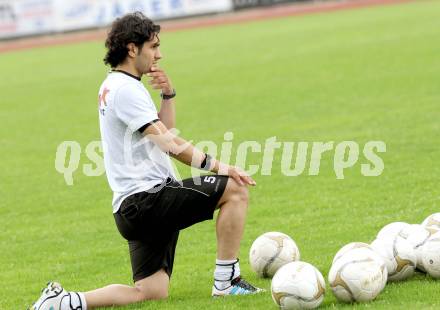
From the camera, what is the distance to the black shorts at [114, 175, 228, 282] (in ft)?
22.3

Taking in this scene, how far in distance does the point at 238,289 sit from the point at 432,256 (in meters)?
1.49

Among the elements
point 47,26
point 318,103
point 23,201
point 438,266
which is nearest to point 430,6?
point 47,26

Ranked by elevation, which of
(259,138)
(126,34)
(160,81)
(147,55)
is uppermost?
(126,34)

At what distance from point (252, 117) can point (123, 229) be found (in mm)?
10346

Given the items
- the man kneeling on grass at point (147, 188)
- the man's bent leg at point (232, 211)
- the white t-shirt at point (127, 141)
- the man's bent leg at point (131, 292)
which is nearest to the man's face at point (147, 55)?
the man kneeling on grass at point (147, 188)

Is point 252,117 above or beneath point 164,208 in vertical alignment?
beneath

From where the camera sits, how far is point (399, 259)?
698 centimetres

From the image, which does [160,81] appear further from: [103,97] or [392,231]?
[392,231]

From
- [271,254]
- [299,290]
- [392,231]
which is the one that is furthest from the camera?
[271,254]

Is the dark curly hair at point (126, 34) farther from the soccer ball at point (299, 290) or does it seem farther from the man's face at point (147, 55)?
the soccer ball at point (299, 290)

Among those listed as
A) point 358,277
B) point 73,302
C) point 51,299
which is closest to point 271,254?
→ point 358,277

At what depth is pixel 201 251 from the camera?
8836mm

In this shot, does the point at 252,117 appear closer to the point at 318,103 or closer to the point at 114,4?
the point at 318,103

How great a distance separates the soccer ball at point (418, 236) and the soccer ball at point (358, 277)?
534 millimetres
